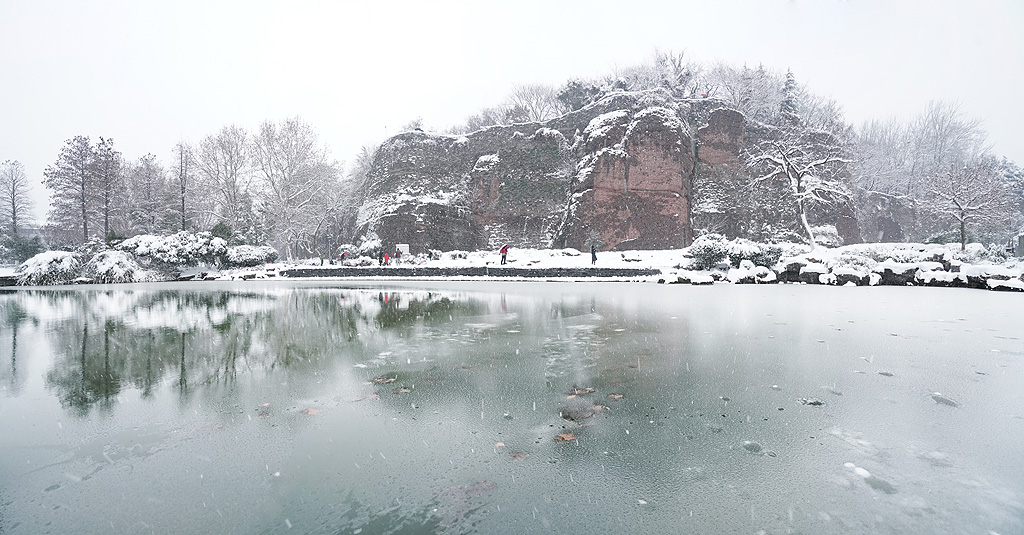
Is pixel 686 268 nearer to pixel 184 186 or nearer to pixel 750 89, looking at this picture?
pixel 750 89

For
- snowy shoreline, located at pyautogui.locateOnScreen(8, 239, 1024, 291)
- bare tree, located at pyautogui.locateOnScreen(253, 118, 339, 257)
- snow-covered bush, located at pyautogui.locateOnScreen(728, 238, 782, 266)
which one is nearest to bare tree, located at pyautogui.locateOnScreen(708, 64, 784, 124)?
snowy shoreline, located at pyautogui.locateOnScreen(8, 239, 1024, 291)

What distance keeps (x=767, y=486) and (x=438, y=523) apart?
1.90 m

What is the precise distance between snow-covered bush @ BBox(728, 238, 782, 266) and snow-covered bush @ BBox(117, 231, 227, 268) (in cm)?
3272

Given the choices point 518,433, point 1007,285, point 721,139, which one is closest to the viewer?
point 518,433

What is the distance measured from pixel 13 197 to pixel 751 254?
64.5 metres

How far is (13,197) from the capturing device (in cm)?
4547

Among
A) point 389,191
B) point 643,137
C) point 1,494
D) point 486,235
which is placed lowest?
point 1,494

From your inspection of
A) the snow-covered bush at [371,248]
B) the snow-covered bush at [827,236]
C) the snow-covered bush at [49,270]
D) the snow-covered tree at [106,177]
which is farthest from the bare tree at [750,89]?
the snow-covered tree at [106,177]

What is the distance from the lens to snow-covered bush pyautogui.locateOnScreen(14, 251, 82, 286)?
83.9 feet

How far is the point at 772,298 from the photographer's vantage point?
1398cm

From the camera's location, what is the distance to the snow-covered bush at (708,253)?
23.3m

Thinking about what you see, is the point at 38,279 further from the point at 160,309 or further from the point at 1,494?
the point at 1,494

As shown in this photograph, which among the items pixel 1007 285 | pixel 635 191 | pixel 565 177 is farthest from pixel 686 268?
pixel 565 177

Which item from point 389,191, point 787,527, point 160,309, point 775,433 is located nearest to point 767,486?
point 787,527
